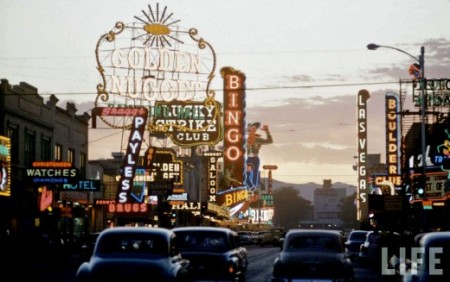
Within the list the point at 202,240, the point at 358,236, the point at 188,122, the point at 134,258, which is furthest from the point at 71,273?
the point at 188,122

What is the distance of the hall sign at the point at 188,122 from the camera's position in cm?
6906

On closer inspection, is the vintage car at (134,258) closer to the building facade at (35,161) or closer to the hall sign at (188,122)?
the building facade at (35,161)

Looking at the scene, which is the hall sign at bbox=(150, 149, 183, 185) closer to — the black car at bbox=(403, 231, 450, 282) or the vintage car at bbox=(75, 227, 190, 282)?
the vintage car at bbox=(75, 227, 190, 282)

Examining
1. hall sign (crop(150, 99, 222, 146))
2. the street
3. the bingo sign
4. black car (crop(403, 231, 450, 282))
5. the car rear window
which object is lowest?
the street

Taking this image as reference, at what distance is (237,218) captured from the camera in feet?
419

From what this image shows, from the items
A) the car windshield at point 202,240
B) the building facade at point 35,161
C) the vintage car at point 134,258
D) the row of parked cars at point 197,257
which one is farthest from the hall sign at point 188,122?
the vintage car at point 134,258

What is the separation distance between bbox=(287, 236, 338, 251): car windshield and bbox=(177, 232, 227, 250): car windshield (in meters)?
2.12

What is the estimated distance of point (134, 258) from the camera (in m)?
16.5

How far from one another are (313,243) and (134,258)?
6019 mm

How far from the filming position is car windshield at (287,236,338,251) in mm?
20922

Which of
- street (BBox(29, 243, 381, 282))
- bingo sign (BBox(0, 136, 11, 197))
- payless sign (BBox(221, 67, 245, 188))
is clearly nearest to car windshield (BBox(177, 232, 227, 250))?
street (BBox(29, 243, 381, 282))

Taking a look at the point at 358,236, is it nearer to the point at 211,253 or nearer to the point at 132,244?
the point at 211,253

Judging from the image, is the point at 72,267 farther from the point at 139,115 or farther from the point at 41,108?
the point at 139,115

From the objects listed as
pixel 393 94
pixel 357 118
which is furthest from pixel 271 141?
pixel 393 94
